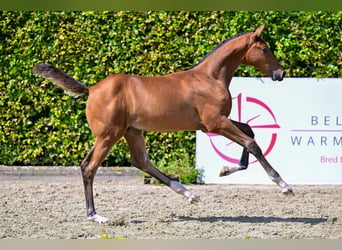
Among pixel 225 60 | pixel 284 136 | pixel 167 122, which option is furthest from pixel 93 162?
pixel 284 136

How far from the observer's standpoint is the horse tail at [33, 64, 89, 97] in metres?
6.75

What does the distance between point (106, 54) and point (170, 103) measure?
3.15 metres

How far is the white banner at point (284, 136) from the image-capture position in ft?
29.7

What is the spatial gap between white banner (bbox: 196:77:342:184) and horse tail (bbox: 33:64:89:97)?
2.80m

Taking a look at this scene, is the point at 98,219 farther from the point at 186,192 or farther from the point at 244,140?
the point at 244,140

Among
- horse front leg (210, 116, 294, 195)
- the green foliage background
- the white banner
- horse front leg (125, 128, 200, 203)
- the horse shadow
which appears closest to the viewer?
horse front leg (210, 116, 294, 195)

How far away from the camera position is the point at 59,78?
6.77 meters

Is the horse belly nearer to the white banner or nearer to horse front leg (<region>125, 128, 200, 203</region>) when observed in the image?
horse front leg (<region>125, 128, 200, 203</region>)

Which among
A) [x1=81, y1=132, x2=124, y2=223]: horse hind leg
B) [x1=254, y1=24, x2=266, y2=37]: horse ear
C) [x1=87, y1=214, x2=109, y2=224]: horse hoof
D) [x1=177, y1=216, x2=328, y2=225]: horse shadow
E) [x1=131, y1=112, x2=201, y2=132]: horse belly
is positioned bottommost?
[x1=177, y1=216, x2=328, y2=225]: horse shadow

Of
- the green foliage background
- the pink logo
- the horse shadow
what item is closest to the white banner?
the pink logo

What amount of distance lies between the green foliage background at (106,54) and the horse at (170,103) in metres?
2.54

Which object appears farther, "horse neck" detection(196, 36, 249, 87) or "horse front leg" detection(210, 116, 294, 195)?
"horse neck" detection(196, 36, 249, 87)

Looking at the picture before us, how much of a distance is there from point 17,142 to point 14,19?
1907 mm

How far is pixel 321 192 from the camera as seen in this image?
8617 millimetres
